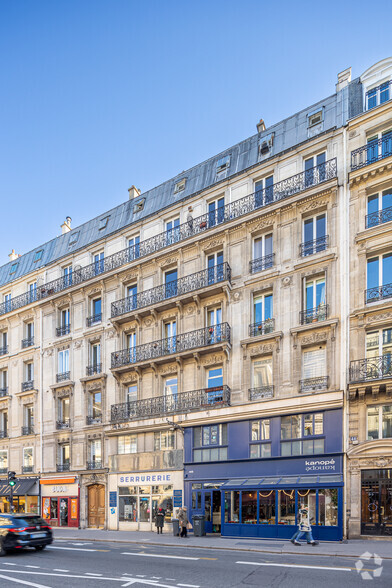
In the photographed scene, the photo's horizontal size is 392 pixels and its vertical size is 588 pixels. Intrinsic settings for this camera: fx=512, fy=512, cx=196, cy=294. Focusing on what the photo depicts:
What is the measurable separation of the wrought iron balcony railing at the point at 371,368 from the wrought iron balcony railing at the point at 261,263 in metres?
6.35

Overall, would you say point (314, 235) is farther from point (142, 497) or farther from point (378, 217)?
point (142, 497)

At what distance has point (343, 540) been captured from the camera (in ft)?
63.2

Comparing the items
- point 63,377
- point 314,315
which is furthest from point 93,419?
point 314,315

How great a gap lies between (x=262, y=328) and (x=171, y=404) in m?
6.56

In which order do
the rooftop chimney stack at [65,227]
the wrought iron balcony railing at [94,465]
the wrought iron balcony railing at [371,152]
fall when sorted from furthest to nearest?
1. the rooftop chimney stack at [65,227]
2. the wrought iron balcony railing at [94,465]
3. the wrought iron balcony railing at [371,152]

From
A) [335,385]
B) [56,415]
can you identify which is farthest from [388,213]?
[56,415]

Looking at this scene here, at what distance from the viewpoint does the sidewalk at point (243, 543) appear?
16.4 meters

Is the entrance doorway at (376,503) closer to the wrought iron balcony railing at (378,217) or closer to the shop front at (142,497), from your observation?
the shop front at (142,497)

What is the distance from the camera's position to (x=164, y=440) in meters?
26.8

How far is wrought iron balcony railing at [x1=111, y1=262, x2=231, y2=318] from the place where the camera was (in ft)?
85.1

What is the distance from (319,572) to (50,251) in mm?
29911

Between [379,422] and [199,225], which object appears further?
[199,225]

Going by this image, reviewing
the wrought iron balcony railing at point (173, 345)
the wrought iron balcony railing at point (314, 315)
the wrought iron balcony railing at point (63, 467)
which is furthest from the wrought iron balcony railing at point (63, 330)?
the wrought iron balcony railing at point (314, 315)

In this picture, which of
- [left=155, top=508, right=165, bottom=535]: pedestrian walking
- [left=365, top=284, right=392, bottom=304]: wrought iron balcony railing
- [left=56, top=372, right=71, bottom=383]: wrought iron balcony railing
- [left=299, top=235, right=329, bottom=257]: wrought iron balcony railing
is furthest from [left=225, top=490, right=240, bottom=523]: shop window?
[left=56, top=372, right=71, bottom=383]: wrought iron balcony railing
